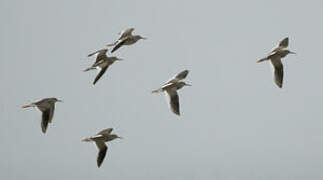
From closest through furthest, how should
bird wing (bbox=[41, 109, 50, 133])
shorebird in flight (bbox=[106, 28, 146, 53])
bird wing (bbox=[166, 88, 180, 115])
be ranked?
bird wing (bbox=[41, 109, 50, 133]), bird wing (bbox=[166, 88, 180, 115]), shorebird in flight (bbox=[106, 28, 146, 53])

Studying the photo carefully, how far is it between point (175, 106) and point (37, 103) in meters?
5.75

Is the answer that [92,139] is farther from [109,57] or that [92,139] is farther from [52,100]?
[109,57]

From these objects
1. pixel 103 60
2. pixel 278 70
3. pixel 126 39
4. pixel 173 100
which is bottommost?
pixel 173 100

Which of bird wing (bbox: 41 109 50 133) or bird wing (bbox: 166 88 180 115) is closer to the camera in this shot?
bird wing (bbox: 41 109 50 133)

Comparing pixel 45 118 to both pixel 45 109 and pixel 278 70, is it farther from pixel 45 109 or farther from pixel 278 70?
pixel 278 70

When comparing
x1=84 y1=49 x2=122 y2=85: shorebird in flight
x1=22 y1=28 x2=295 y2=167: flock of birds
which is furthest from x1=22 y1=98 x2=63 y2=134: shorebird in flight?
x1=84 y1=49 x2=122 y2=85: shorebird in flight

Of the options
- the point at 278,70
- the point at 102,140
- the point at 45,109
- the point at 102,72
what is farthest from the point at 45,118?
the point at 278,70

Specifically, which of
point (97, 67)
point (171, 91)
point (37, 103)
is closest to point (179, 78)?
point (171, 91)

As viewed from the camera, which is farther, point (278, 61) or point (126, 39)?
point (126, 39)

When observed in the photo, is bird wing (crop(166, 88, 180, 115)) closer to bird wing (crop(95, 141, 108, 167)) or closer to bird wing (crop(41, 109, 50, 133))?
bird wing (crop(95, 141, 108, 167))

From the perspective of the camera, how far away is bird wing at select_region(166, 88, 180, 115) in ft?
129

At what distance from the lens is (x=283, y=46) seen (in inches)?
1586

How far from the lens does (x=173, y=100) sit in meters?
39.8

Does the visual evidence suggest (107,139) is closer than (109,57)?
Yes
